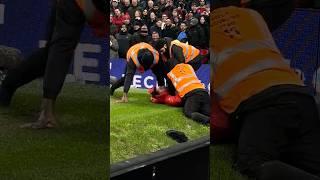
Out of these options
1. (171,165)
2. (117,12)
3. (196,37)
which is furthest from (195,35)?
(171,165)

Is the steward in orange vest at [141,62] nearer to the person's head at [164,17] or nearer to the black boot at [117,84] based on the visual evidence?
the black boot at [117,84]

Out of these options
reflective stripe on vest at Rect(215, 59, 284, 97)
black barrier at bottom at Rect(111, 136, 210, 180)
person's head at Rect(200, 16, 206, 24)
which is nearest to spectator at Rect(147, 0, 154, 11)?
person's head at Rect(200, 16, 206, 24)

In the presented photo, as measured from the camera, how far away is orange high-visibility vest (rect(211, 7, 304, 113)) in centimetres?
190

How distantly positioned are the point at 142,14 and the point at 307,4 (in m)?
0.65

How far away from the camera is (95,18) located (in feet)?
7.24

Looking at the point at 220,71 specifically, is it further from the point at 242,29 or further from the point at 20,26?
the point at 20,26

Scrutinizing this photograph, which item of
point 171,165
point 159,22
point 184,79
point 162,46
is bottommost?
point 171,165

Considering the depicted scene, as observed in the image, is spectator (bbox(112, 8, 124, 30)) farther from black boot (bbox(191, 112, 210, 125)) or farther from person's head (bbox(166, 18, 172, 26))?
black boot (bbox(191, 112, 210, 125))

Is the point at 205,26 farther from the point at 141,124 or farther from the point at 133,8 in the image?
the point at 141,124

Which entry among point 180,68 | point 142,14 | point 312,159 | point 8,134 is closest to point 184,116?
point 180,68

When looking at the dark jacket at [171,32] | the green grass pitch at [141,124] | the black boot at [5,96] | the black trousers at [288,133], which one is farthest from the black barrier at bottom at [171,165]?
the black boot at [5,96]

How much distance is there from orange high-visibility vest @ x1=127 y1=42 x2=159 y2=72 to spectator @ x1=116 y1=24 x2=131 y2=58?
20mm

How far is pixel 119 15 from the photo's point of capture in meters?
2.19

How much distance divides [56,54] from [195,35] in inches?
23.1
